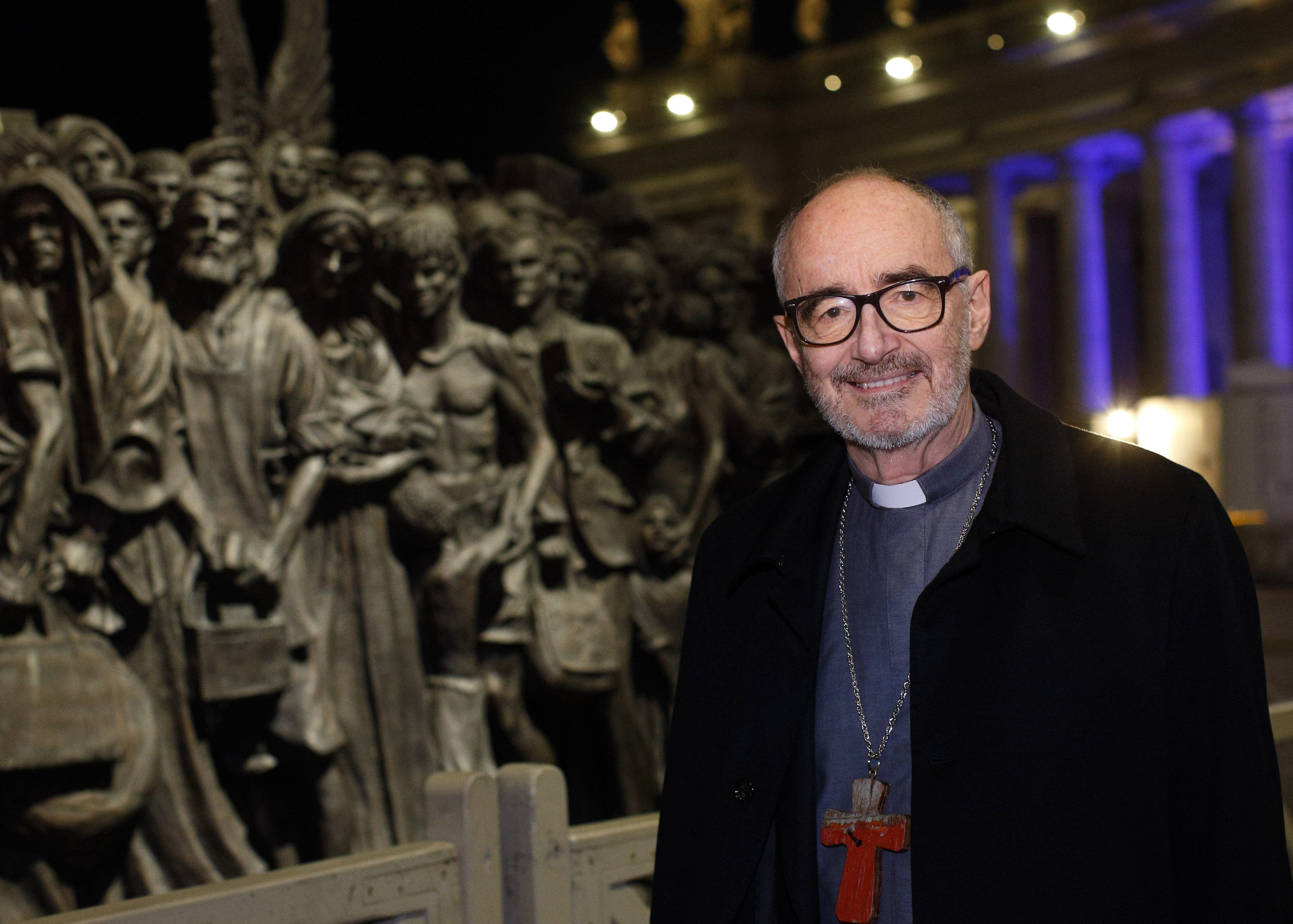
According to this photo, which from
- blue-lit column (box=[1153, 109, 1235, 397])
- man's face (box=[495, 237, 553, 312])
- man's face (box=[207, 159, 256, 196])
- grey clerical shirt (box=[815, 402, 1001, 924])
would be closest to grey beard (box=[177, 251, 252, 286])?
man's face (box=[207, 159, 256, 196])

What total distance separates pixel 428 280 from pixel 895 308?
487 centimetres

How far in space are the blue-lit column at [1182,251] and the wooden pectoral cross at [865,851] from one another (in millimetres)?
19978

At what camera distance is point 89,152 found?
5.98 meters

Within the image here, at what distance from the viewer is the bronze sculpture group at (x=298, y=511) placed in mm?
5473

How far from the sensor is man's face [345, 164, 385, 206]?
288 inches

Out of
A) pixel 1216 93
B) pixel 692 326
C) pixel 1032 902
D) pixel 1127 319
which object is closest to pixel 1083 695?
pixel 1032 902

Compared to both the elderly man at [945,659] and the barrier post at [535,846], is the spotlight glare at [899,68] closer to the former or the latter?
the barrier post at [535,846]

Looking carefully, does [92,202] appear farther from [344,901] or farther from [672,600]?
[344,901]

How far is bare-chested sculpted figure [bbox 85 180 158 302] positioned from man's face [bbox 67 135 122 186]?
0.28ft

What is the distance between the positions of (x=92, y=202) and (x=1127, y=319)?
23364mm

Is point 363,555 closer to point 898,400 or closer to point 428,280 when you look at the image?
point 428,280

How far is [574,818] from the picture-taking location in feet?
24.2

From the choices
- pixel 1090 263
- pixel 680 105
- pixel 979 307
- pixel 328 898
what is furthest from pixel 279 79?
pixel 1090 263

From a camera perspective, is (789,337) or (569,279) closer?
(789,337)
